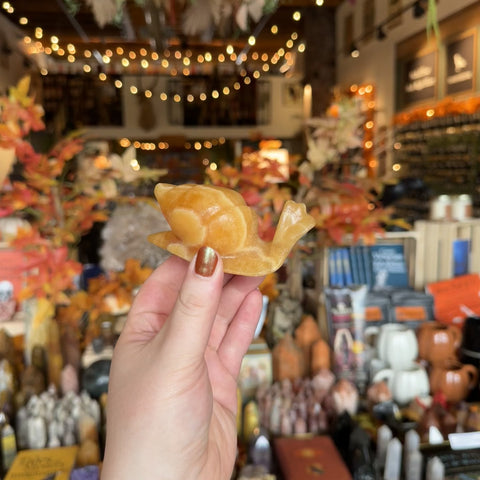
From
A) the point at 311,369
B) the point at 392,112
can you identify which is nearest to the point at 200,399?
the point at 311,369

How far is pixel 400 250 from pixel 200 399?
1799mm

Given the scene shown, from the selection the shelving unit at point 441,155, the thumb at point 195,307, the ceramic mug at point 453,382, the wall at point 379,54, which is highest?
the wall at point 379,54

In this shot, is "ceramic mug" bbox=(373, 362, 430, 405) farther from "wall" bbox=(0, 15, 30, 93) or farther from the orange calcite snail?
"wall" bbox=(0, 15, 30, 93)

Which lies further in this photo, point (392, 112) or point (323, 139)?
point (392, 112)

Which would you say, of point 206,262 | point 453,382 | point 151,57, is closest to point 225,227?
point 206,262

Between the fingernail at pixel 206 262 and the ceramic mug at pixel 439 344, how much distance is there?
4.84ft

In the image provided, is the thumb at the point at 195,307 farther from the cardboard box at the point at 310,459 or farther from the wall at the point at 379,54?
the wall at the point at 379,54

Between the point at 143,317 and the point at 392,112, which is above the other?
the point at 392,112

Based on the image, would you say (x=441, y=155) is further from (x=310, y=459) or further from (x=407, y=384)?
(x=310, y=459)

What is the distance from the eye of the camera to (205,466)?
2.61 ft

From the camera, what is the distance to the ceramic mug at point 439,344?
1898mm

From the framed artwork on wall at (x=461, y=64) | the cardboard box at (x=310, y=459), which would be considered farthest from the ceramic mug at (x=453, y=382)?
the framed artwork on wall at (x=461, y=64)

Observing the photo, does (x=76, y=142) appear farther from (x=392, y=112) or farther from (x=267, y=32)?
(x=267, y=32)

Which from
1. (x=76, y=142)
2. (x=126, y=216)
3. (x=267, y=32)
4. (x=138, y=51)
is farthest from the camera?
(x=138, y=51)
